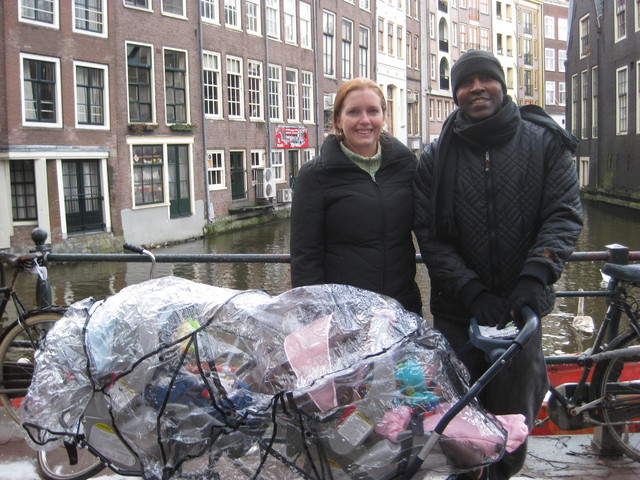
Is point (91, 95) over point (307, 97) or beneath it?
beneath

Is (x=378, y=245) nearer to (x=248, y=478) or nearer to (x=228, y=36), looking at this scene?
(x=248, y=478)

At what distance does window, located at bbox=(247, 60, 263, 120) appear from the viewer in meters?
25.0

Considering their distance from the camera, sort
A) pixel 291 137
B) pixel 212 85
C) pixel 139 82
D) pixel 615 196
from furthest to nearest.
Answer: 1. pixel 291 137
2. pixel 615 196
3. pixel 212 85
4. pixel 139 82

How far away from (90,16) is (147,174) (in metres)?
4.63

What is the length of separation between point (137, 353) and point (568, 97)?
37.7 metres

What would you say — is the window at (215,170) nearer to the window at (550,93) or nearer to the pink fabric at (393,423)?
the pink fabric at (393,423)

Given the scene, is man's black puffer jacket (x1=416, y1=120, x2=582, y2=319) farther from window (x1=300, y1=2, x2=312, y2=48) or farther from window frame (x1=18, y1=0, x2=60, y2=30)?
window (x1=300, y1=2, x2=312, y2=48)

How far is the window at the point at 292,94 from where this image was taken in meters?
27.7

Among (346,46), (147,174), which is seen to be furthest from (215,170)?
(346,46)

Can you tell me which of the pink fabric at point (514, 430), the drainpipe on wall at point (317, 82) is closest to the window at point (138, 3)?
the drainpipe on wall at point (317, 82)

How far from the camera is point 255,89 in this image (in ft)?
83.0

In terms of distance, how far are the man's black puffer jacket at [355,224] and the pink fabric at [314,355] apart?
0.56 meters

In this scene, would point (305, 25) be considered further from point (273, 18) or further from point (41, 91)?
point (41, 91)

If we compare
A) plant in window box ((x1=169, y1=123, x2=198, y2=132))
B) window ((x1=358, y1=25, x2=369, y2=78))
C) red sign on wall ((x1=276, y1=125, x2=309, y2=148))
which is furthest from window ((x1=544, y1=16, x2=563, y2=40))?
plant in window box ((x1=169, y1=123, x2=198, y2=132))
